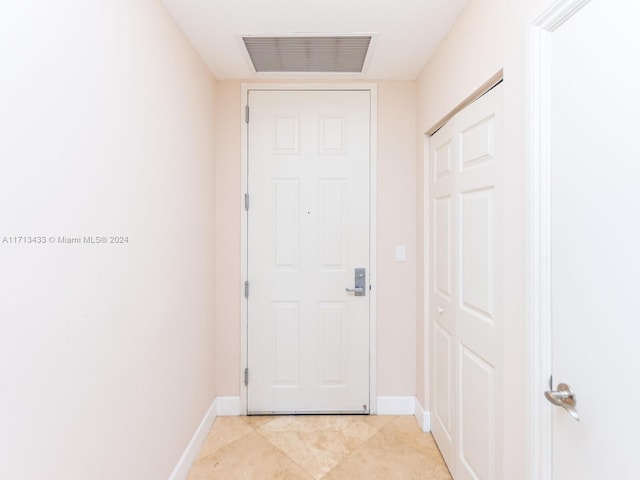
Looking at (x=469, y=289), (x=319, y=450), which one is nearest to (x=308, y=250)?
(x=469, y=289)

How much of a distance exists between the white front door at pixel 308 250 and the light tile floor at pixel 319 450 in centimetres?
16

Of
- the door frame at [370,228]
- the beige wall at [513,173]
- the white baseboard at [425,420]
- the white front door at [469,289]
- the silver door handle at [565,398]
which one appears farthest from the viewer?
Answer: the door frame at [370,228]

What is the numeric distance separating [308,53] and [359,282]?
159 cm

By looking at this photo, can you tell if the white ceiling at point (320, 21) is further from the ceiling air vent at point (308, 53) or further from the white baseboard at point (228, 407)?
the white baseboard at point (228, 407)

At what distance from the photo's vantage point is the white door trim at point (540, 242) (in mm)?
1086

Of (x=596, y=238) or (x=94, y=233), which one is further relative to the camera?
(x=94, y=233)

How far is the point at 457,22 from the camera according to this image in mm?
1786

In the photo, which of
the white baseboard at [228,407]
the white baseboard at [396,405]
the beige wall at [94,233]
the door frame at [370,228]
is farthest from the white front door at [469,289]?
the beige wall at [94,233]

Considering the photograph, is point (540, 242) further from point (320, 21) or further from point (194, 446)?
point (194, 446)

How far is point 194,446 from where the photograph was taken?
202 cm

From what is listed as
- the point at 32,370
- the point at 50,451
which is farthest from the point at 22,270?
the point at 50,451

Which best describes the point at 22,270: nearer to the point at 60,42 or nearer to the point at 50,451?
the point at 50,451

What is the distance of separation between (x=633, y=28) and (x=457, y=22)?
1184mm

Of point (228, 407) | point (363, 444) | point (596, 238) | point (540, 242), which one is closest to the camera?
point (596, 238)
